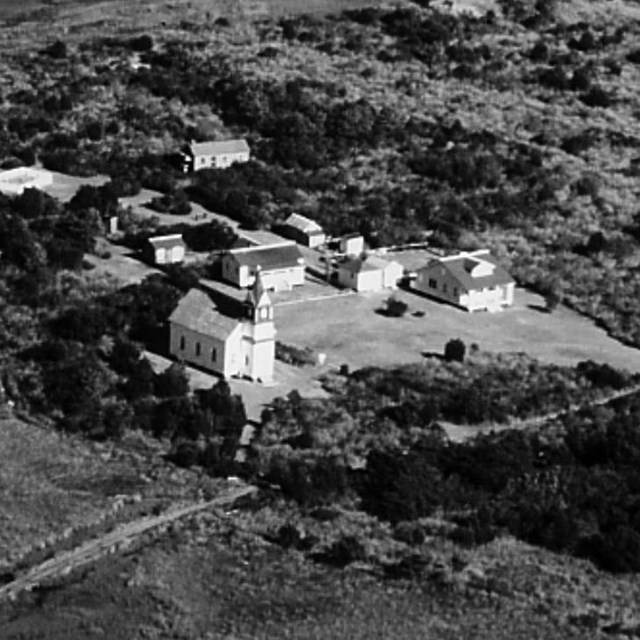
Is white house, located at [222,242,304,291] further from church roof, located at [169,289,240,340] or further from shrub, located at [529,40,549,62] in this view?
shrub, located at [529,40,549,62]

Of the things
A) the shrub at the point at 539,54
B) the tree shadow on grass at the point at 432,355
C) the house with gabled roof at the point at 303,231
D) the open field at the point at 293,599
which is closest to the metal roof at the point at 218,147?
the house with gabled roof at the point at 303,231

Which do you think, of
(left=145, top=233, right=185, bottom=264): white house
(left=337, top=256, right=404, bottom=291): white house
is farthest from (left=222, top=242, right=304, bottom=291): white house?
(left=145, top=233, right=185, bottom=264): white house

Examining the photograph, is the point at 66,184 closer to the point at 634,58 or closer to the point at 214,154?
the point at 214,154

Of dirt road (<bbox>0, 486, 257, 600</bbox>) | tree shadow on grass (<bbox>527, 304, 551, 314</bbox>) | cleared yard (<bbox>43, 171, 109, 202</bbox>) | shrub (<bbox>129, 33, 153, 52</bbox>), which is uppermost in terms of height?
dirt road (<bbox>0, 486, 257, 600</bbox>)

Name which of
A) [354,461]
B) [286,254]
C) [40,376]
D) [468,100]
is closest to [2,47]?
[468,100]

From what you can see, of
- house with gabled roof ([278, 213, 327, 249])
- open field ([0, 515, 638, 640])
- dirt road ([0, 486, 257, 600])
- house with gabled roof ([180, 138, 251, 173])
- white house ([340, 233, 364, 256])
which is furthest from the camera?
house with gabled roof ([180, 138, 251, 173])

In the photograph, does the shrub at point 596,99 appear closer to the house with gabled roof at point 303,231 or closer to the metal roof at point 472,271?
the house with gabled roof at point 303,231
